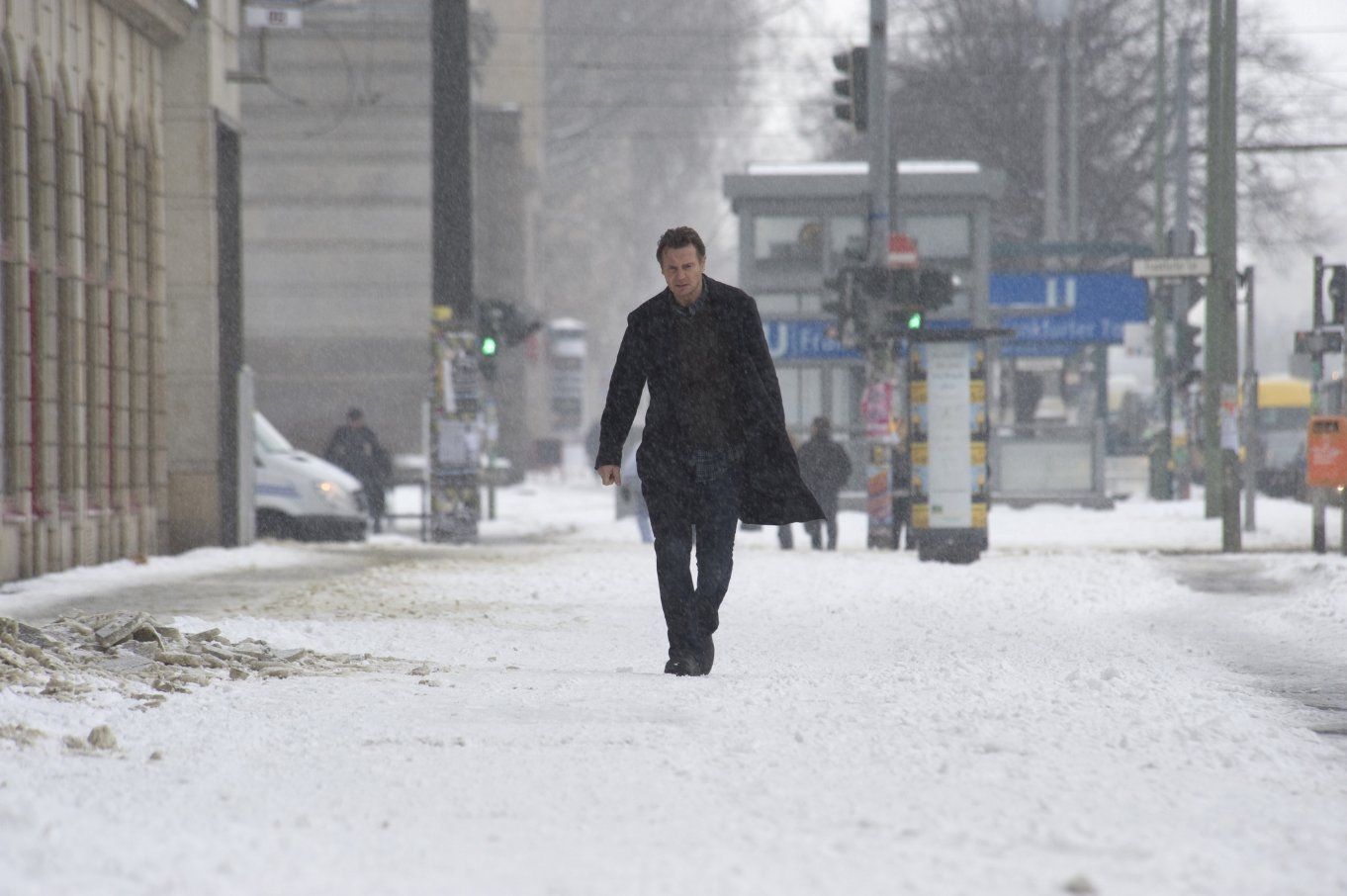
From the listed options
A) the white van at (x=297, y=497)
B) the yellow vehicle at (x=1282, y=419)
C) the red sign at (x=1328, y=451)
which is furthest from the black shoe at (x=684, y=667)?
the yellow vehicle at (x=1282, y=419)

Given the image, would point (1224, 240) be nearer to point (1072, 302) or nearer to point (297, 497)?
point (297, 497)

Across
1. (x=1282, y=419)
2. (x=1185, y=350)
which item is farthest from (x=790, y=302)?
(x=1282, y=419)

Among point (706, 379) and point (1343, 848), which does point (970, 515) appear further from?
point (1343, 848)

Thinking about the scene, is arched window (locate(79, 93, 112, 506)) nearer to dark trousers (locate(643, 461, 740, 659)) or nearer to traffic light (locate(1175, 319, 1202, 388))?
Answer: dark trousers (locate(643, 461, 740, 659))

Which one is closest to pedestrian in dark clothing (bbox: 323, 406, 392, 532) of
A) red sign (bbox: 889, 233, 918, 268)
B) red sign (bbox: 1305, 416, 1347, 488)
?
red sign (bbox: 889, 233, 918, 268)

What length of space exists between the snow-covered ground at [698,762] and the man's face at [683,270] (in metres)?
1.45

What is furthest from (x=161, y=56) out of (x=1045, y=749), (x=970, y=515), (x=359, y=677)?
(x=1045, y=749)

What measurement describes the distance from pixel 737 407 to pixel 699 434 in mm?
179

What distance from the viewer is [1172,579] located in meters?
15.7

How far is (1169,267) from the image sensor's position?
20469mm

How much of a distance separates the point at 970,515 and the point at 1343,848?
41.0 feet

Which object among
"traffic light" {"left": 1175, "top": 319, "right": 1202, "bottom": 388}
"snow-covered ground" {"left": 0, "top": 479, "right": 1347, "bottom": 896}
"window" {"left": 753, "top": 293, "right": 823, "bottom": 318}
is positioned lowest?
"snow-covered ground" {"left": 0, "top": 479, "right": 1347, "bottom": 896}

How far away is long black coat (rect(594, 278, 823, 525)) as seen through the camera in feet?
25.7

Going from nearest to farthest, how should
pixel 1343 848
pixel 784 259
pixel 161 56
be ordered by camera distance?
pixel 1343 848
pixel 161 56
pixel 784 259
